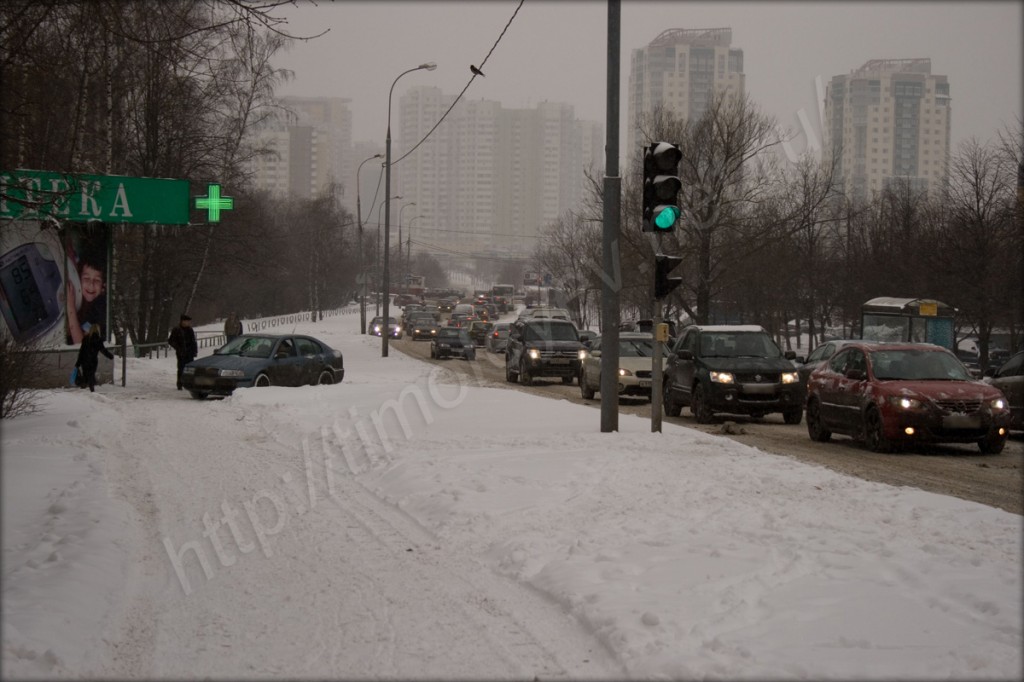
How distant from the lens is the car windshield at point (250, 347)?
22.0 metres

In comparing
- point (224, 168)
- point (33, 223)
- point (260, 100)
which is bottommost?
point (33, 223)

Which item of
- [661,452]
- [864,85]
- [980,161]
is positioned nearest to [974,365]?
[980,161]

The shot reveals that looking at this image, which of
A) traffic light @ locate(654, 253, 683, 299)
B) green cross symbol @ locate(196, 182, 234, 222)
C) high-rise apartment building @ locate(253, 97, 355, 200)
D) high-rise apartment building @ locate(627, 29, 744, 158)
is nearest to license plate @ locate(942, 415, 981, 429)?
traffic light @ locate(654, 253, 683, 299)

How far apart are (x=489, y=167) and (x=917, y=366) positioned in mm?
160670

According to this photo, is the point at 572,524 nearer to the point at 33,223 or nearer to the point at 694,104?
the point at 33,223

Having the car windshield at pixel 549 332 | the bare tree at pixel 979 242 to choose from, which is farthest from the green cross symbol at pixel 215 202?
the bare tree at pixel 979 242

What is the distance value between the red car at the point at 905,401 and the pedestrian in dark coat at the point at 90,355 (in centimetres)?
1467

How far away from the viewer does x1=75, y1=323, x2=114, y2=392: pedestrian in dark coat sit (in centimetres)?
2112

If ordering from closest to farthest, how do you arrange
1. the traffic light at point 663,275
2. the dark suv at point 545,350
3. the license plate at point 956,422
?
the traffic light at point 663,275 → the license plate at point 956,422 → the dark suv at point 545,350

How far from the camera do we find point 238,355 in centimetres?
2188

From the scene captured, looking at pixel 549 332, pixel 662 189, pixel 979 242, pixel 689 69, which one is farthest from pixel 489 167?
pixel 662 189

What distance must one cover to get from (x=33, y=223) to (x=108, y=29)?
15.5 metres

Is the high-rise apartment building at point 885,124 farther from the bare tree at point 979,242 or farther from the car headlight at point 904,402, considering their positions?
the car headlight at point 904,402

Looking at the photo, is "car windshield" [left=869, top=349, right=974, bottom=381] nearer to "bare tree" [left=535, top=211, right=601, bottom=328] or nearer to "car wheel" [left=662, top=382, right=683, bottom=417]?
"car wheel" [left=662, top=382, right=683, bottom=417]
